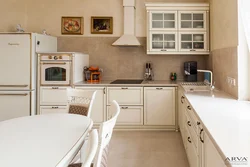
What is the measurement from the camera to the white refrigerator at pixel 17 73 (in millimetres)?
3854

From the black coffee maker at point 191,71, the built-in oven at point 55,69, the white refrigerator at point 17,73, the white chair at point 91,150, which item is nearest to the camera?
the white chair at point 91,150

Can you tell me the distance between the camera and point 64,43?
4844 mm

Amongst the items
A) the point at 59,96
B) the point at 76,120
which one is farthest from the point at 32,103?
the point at 76,120

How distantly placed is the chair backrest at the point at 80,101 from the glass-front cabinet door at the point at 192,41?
2304mm

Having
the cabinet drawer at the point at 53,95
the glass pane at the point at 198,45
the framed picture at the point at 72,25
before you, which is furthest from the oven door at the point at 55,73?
the glass pane at the point at 198,45

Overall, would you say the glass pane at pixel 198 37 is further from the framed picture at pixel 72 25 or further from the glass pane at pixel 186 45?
the framed picture at pixel 72 25

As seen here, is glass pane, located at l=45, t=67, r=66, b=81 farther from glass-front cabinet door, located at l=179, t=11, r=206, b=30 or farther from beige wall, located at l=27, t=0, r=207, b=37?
glass-front cabinet door, located at l=179, t=11, r=206, b=30

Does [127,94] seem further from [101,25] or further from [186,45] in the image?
[101,25]

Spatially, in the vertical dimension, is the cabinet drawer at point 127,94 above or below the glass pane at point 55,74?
below

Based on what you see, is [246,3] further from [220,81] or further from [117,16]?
[117,16]

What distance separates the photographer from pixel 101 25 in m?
4.78

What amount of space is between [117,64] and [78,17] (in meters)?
1.25

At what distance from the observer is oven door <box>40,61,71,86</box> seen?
13.3 ft

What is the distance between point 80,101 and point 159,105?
1710 mm
